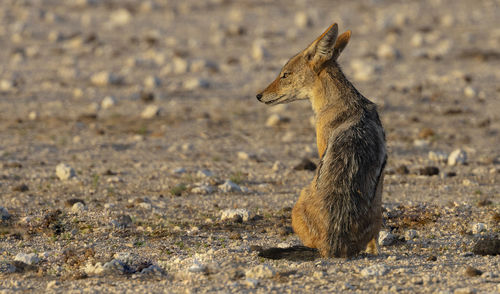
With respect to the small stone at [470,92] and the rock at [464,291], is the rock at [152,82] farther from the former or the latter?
the rock at [464,291]

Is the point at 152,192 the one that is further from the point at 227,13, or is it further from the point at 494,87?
the point at 227,13

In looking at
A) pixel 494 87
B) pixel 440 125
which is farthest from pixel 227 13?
pixel 440 125

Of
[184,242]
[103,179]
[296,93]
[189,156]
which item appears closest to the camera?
[184,242]

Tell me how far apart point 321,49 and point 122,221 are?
2641mm

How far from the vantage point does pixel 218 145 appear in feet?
39.6

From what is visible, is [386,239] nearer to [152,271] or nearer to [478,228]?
[478,228]

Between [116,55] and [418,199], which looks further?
[116,55]

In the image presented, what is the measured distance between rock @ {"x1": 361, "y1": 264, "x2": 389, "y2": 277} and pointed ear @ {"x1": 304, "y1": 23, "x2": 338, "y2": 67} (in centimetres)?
237

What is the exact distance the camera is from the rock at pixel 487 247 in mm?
7148

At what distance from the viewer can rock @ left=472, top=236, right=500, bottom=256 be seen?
7.15m

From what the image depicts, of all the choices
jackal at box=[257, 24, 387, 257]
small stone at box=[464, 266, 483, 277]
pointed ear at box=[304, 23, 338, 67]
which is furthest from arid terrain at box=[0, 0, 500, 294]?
pointed ear at box=[304, 23, 338, 67]

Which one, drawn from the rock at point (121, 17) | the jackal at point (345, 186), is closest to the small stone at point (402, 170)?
the jackal at point (345, 186)

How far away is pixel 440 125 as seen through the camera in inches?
528

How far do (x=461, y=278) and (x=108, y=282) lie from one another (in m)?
2.79
